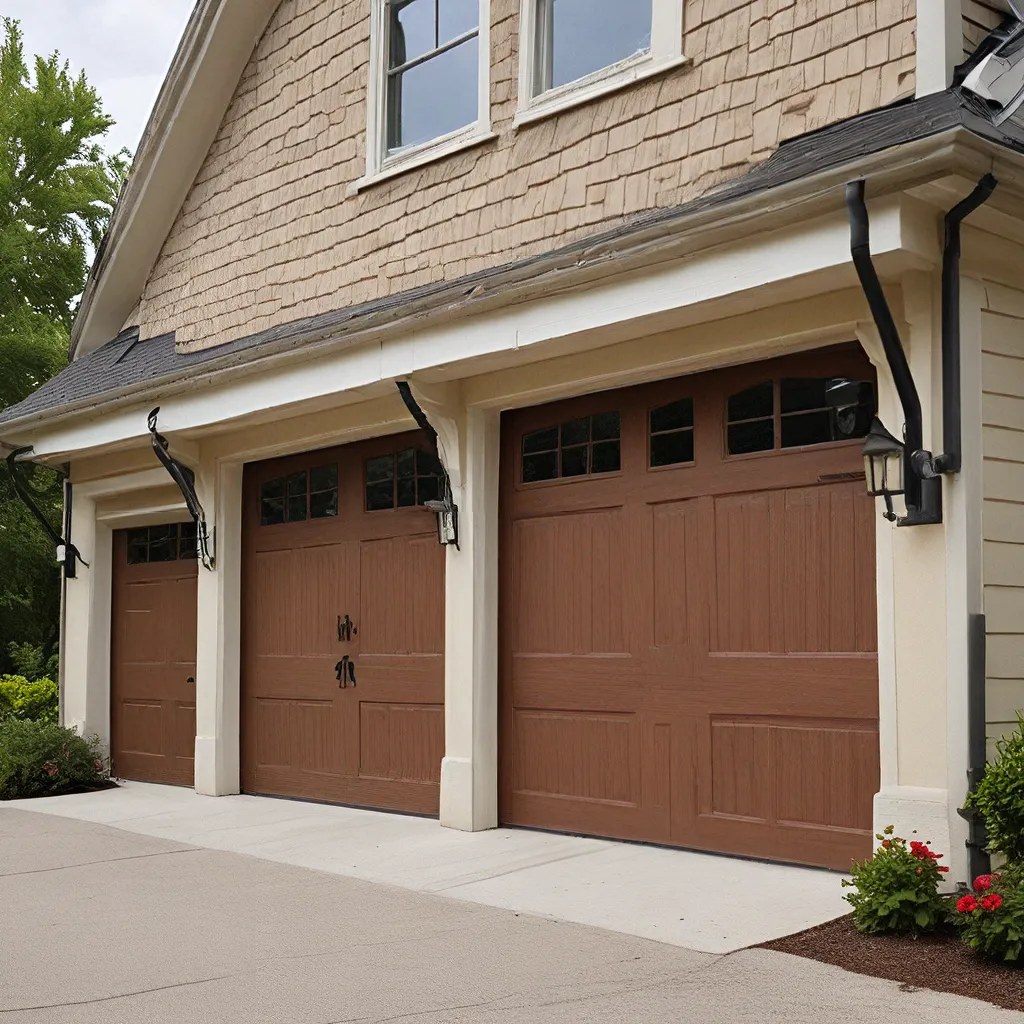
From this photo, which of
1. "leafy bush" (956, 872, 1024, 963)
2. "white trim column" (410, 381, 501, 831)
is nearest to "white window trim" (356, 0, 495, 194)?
"white trim column" (410, 381, 501, 831)

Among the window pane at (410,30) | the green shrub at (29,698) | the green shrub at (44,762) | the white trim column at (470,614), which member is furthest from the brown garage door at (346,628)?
the green shrub at (29,698)

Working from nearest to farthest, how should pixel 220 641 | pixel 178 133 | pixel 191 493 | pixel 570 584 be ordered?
pixel 570 584, pixel 220 641, pixel 191 493, pixel 178 133

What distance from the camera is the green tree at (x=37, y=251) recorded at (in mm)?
19125

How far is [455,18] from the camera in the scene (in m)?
9.27

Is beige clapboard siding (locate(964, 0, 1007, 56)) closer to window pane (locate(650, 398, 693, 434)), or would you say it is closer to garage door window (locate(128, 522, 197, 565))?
window pane (locate(650, 398, 693, 434))

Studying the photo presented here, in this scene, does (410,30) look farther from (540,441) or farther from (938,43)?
(938,43)

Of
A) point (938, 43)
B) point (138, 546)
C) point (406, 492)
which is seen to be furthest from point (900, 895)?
point (138, 546)

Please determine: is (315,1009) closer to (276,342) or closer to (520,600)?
(520,600)

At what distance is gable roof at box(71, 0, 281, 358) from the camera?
10711 mm

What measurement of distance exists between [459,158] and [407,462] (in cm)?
204

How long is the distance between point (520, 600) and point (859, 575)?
7.99 feet

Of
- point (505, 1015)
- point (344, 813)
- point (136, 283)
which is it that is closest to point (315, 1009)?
point (505, 1015)

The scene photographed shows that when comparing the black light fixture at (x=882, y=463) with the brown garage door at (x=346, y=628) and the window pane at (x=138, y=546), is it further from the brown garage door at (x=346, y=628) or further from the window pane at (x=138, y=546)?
the window pane at (x=138, y=546)

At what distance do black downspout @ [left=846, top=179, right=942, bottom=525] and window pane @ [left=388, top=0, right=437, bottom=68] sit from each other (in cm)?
466
